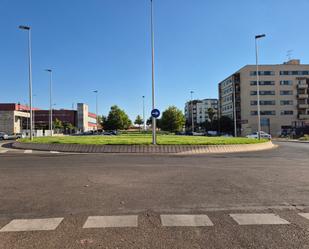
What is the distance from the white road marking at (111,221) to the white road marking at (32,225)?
0.56 meters

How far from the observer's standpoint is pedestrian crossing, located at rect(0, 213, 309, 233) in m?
4.63

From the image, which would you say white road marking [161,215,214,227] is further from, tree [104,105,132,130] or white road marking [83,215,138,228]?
tree [104,105,132,130]

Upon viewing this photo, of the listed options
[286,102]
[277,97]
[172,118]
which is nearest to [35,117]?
[172,118]

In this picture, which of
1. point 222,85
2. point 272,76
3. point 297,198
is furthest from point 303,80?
point 297,198

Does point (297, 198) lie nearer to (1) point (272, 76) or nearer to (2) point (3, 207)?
(2) point (3, 207)

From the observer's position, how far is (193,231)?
14.5 ft

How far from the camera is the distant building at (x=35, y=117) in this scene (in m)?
81.8

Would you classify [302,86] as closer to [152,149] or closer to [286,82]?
[286,82]

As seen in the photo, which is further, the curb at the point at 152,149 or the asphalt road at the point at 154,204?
the curb at the point at 152,149

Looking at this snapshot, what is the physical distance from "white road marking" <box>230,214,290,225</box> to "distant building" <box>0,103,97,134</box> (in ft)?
288

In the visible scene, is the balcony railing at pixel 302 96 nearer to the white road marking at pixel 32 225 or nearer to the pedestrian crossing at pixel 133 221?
the pedestrian crossing at pixel 133 221

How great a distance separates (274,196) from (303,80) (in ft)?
291

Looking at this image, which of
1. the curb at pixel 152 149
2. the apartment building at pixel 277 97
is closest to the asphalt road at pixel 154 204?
the curb at pixel 152 149

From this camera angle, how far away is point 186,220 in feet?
16.2
